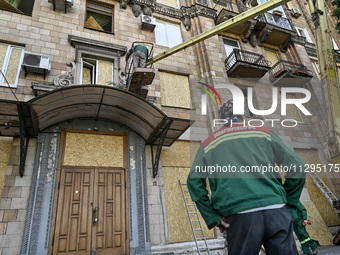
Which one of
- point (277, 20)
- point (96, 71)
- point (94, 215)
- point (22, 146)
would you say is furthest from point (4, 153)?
point (277, 20)

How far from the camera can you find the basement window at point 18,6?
9234 mm

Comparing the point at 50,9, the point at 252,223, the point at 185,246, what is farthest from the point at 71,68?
the point at 252,223

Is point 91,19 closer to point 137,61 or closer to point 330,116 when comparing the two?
point 137,61

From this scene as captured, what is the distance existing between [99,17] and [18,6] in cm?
337

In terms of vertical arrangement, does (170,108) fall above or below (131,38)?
below

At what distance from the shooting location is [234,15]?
44.6 feet

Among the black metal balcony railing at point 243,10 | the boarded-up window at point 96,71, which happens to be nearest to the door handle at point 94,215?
the boarded-up window at point 96,71

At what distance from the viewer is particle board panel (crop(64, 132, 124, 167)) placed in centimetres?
764

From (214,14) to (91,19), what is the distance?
7.16m

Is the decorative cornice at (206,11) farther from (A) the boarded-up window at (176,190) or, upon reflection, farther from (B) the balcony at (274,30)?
(A) the boarded-up window at (176,190)

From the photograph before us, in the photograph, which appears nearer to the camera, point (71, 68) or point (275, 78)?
point (71, 68)

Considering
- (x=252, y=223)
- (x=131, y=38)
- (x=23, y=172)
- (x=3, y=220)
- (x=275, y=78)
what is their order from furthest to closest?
(x=275, y=78)
(x=131, y=38)
(x=23, y=172)
(x=3, y=220)
(x=252, y=223)

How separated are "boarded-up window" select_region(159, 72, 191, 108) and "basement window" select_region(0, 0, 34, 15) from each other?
6274 millimetres

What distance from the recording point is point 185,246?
7.40 meters
